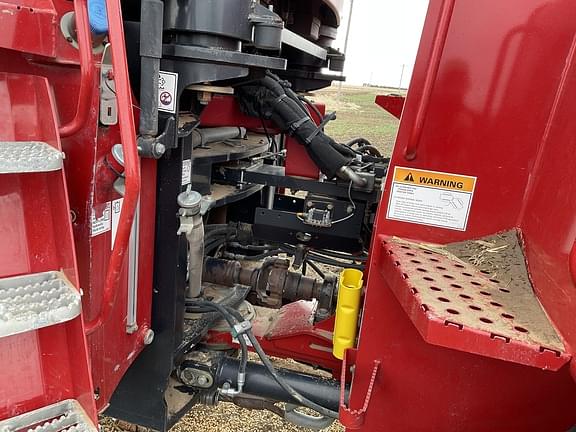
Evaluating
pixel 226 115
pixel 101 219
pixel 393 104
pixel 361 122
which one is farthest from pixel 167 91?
pixel 361 122

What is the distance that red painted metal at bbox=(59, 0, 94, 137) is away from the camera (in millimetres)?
1174

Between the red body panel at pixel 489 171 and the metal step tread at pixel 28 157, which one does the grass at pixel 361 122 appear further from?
the metal step tread at pixel 28 157

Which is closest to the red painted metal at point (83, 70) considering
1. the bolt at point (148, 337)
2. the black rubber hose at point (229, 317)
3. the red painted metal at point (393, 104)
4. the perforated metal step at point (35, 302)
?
the perforated metal step at point (35, 302)

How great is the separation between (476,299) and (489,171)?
411mm

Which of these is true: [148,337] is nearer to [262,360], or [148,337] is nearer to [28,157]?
[262,360]

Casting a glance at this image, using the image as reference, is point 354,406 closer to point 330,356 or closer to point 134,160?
point 330,356

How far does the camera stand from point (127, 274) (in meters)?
1.65

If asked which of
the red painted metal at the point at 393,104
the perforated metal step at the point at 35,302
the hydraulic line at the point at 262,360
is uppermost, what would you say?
the red painted metal at the point at 393,104

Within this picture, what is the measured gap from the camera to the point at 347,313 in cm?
181

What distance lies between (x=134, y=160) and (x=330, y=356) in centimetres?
134

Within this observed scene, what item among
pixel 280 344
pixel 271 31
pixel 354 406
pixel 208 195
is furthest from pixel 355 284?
pixel 271 31

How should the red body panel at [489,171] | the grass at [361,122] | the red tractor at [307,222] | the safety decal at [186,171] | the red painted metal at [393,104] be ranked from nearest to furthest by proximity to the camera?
1. the red tractor at [307,222]
2. the red body panel at [489,171]
3. the safety decal at [186,171]
4. the red painted metal at [393,104]
5. the grass at [361,122]

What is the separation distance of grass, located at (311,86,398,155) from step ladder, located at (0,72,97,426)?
8.31 meters

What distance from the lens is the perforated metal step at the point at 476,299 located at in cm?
108
